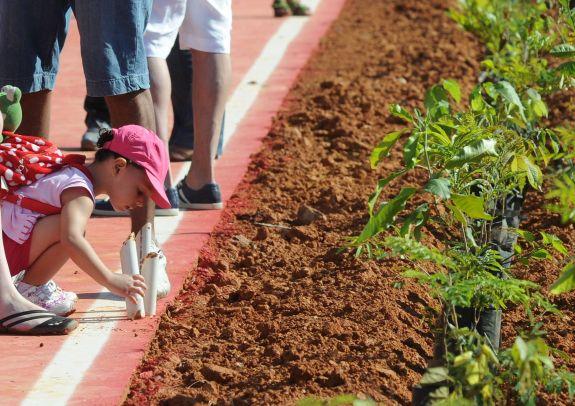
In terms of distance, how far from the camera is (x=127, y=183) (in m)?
4.61

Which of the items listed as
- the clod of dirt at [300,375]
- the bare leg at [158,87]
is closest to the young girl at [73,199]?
Result: the clod of dirt at [300,375]

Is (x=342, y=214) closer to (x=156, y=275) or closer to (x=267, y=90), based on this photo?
(x=156, y=275)

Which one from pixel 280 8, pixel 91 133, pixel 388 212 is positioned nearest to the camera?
pixel 388 212

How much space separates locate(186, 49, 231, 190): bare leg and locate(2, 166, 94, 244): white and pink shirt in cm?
160

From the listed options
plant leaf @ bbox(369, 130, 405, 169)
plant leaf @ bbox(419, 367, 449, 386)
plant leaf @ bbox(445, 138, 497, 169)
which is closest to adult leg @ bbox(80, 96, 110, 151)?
plant leaf @ bbox(369, 130, 405, 169)

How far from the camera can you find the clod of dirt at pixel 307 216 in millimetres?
6117

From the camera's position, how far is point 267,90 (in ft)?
31.1

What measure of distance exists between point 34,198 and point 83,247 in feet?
1.05

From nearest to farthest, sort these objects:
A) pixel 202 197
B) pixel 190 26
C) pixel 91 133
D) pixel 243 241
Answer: pixel 243 241 < pixel 190 26 < pixel 202 197 < pixel 91 133

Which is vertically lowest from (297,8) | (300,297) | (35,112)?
(297,8)

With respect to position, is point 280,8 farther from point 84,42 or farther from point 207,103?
point 84,42

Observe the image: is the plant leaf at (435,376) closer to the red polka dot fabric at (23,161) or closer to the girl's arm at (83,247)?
the girl's arm at (83,247)

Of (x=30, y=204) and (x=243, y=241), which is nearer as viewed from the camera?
(x=30, y=204)

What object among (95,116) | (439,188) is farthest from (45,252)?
(95,116)
